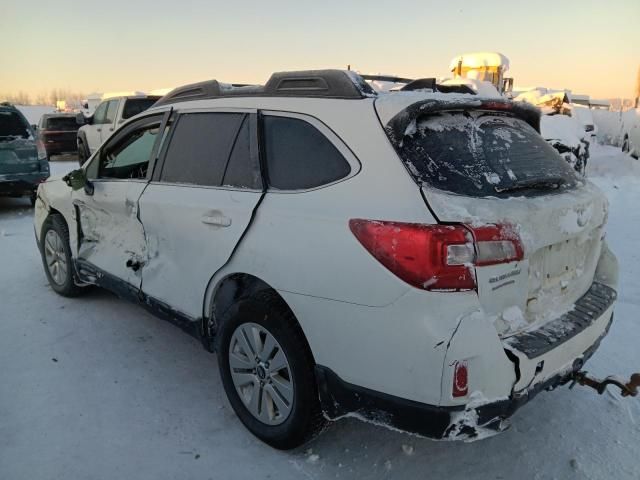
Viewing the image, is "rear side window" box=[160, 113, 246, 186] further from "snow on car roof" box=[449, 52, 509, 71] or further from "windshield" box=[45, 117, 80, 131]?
"snow on car roof" box=[449, 52, 509, 71]

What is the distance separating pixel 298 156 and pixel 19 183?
741 centimetres

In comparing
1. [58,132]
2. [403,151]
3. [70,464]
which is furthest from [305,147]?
[58,132]

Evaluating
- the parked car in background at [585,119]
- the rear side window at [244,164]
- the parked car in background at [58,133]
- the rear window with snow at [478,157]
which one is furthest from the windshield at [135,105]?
the rear window with snow at [478,157]

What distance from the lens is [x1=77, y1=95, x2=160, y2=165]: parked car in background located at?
1303cm

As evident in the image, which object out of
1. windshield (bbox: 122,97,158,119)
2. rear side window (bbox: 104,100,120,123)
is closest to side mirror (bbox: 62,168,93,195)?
windshield (bbox: 122,97,158,119)

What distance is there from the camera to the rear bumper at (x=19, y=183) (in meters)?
8.13

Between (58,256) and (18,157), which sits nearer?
(58,256)

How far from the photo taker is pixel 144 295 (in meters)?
3.44

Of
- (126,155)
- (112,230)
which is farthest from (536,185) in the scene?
(126,155)

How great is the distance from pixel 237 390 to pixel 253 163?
1.21 metres

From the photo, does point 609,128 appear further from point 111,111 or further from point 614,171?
point 111,111

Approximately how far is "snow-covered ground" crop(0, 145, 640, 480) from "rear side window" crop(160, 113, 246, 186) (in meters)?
1.28

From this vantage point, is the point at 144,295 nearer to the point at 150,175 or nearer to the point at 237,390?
the point at 150,175

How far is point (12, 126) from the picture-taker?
844 centimetres
